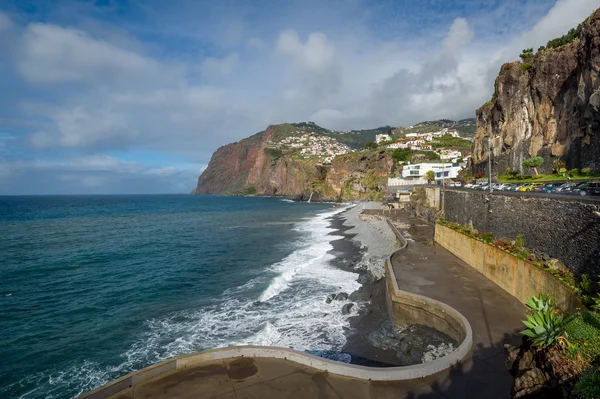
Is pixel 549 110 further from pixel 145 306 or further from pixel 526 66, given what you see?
pixel 145 306

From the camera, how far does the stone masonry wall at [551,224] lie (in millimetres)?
9972

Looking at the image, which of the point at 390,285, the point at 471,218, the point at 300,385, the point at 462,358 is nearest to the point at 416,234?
the point at 471,218

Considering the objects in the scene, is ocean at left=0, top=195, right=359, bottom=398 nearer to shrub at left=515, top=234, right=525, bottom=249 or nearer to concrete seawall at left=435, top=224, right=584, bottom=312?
concrete seawall at left=435, top=224, right=584, bottom=312

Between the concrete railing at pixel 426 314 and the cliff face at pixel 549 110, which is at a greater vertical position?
the cliff face at pixel 549 110

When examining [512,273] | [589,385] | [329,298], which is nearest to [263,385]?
[589,385]

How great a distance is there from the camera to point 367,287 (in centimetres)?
1892

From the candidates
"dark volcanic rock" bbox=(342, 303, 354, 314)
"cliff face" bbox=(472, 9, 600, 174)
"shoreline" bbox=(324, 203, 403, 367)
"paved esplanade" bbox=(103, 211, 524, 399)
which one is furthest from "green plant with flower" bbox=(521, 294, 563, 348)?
"cliff face" bbox=(472, 9, 600, 174)

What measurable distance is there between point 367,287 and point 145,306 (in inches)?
499

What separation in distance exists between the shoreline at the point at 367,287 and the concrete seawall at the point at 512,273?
494 centimetres

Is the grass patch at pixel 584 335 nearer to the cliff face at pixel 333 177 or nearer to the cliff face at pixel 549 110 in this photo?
the cliff face at pixel 549 110

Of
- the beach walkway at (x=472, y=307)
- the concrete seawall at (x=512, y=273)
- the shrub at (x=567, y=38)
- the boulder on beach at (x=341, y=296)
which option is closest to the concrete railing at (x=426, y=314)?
the beach walkway at (x=472, y=307)

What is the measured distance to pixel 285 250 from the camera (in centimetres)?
3275

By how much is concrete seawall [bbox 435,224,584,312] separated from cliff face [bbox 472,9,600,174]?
15743 millimetres

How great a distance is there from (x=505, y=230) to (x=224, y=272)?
61.8 feet
